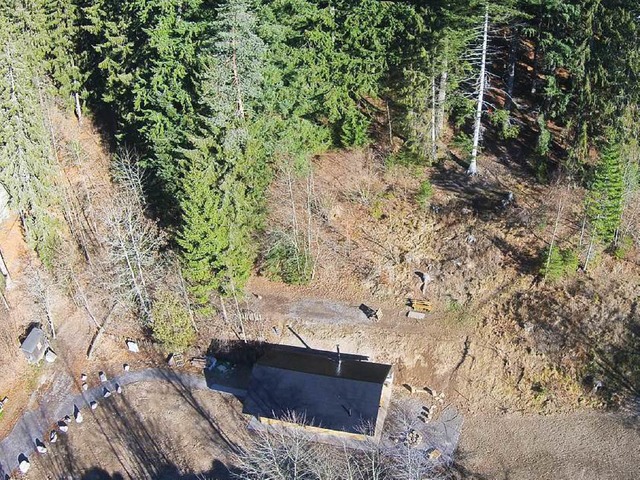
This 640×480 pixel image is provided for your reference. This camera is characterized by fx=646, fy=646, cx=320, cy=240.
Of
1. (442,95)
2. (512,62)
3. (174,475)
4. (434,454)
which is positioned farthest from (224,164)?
(512,62)

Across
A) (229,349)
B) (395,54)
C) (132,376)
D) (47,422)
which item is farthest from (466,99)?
(47,422)

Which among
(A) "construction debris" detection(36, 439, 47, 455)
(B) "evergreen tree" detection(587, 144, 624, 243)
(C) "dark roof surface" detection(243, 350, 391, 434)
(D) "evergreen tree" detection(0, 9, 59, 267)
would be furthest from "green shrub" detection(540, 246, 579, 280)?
(D) "evergreen tree" detection(0, 9, 59, 267)

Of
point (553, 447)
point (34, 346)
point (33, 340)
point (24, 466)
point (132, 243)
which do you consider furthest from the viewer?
Result: point (132, 243)

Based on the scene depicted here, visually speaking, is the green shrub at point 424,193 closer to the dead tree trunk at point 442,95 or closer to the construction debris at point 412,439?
the dead tree trunk at point 442,95

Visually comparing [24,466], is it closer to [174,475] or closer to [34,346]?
[34,346]

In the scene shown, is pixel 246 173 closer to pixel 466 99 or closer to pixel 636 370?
pixel 466 99

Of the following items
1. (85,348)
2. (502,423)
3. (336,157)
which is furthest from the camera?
(336,157)

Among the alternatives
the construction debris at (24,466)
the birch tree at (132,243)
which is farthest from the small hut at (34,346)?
the construction debris at (24,466)
